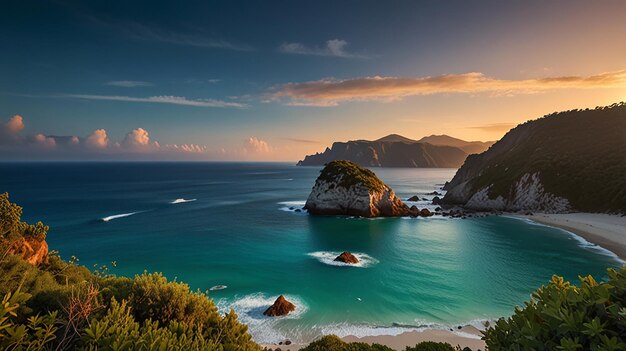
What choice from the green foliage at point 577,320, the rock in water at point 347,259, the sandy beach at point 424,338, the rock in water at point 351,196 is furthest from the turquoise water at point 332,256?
the green foliage at point 577,320

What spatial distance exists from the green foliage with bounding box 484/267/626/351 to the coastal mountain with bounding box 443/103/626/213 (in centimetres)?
7910

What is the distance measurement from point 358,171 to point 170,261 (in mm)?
52012

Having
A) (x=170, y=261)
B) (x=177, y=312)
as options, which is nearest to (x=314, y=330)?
(x=177, y=312)

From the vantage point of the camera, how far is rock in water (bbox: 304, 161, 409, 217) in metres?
74.7

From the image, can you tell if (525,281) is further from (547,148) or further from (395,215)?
(547,148)

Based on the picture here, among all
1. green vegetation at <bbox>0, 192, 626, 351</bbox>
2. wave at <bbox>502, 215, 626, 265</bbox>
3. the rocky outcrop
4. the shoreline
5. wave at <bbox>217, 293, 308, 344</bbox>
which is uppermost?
green vegetation at <bbox>0, 192, 626, 351</bbox>

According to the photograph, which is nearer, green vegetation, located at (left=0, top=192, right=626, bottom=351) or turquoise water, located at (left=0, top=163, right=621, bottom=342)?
green vegetation, located at (left=0, top=192, right=626, bottom=351)

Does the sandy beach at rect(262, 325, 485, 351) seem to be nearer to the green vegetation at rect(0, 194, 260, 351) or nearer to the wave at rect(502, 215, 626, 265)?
the green vegetation at rect(0, 194, 260, 351)

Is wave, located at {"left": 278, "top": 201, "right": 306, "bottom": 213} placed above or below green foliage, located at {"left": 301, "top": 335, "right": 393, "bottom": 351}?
below

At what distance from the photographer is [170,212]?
262ft

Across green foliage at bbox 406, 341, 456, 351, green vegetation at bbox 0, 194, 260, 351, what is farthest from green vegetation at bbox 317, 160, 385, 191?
green vegetation at bbox 0, 194, 260, 351

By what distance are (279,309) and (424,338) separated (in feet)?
41.2

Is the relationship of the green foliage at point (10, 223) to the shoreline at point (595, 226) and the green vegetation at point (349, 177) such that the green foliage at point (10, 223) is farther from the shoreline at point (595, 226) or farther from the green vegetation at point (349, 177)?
the shoreline at point (595, 226)

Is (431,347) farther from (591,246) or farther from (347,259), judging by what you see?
(591,246)
